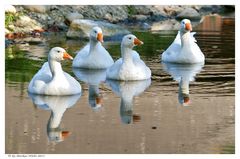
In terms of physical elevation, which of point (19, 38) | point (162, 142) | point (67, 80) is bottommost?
point (162, 142)

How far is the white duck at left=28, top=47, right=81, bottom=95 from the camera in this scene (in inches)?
572

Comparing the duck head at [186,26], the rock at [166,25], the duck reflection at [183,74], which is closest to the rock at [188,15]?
the rock at [166,25]

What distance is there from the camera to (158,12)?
3909cm

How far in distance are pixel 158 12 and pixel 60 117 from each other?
26.8 m

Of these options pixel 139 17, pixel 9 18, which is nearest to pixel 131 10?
pixel 139 17

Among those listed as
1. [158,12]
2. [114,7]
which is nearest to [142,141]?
[114,7]

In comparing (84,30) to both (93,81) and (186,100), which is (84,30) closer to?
(93,81)

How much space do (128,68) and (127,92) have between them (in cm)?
133

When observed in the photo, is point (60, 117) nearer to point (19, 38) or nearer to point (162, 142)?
point (162, 142)

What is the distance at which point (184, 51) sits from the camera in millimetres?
19875

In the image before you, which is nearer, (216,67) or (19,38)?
(216,67)

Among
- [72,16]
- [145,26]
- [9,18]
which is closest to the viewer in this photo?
[9,18]

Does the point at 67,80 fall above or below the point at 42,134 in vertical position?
above

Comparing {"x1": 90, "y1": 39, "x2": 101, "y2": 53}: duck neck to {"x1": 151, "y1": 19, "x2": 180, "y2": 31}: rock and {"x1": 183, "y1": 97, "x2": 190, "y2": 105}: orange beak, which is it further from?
{"x1": 151, "y1": 19, "x2": 180, "y2": 31}: rock
